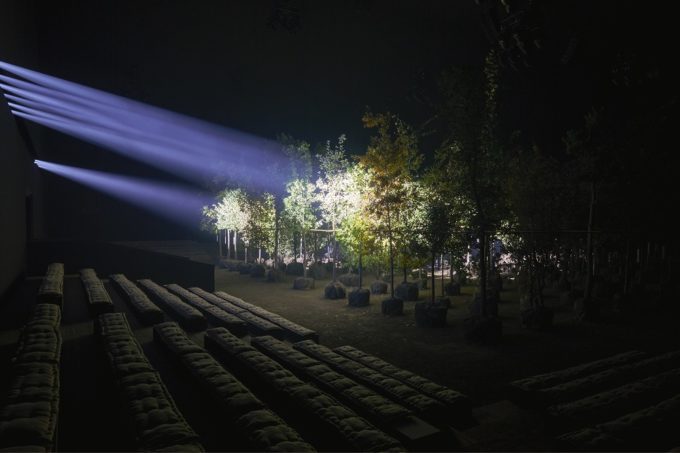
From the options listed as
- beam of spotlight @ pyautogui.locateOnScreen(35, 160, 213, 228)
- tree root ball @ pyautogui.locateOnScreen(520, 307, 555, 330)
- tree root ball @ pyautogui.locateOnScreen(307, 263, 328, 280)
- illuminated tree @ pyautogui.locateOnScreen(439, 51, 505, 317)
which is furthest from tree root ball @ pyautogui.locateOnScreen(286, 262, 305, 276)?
beam of spotlight @ pyautogui.locateOnScreen(35, 160, 213, 228)

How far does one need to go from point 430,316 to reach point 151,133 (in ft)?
90.1

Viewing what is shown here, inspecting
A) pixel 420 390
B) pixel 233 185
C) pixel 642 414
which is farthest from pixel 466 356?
pixel 233 185

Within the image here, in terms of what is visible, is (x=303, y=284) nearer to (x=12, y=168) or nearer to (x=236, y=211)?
(x=236, y=211)

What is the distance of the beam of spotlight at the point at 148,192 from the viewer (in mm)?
27609

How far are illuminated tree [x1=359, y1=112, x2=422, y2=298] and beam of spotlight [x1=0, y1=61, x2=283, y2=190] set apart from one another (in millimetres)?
8280

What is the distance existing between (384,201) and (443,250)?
238cm

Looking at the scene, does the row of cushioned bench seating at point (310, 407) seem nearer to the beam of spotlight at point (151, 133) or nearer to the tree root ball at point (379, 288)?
the tree root ball at point (379, 288)

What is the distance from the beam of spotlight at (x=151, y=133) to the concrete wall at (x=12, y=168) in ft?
11.2

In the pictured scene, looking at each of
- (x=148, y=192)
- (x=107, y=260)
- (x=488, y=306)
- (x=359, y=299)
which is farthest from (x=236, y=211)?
(x=488, y=306)

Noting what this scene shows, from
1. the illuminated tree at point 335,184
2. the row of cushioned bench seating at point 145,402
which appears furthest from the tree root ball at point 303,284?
the row of cushioned bench seating at point 145,402

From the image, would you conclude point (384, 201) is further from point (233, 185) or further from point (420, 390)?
point (233, 185)

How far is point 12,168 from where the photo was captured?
1252 centimetres

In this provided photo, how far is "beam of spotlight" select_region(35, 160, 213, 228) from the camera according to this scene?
27.6 m

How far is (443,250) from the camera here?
1099cm
